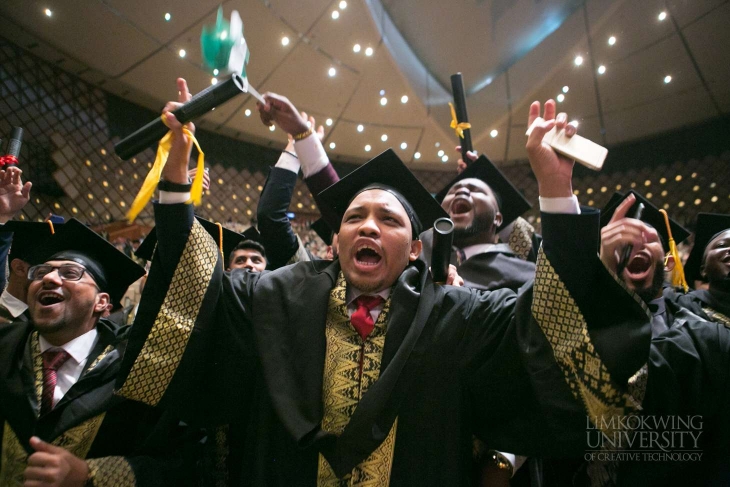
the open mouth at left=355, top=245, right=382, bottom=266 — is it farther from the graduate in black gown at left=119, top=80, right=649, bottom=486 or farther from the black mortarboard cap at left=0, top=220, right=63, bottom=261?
the black mortarboard cap at left=0, top=220, right=63, bottom=261

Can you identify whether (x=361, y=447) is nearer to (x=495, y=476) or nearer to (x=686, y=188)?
(x=495, y=476)

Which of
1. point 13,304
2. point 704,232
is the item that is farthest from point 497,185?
point 13,304

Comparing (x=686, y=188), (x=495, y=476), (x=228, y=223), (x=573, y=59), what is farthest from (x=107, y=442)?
(x=686, y=188)

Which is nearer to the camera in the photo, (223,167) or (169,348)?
(169,348)

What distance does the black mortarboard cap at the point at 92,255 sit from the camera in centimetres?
230

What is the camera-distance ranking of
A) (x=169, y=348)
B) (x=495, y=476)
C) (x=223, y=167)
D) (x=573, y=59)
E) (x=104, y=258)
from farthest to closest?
(x=223, y=167) → (x=573, y=59) → (x=104, y=258) → (x=495, y=476) → (x=169, y=348)

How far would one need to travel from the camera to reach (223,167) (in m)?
7.08

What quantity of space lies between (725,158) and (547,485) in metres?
7.08

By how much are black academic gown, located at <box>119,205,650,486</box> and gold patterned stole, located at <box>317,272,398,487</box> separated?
0.04 meters

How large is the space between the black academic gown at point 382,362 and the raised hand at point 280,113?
2.16 ft

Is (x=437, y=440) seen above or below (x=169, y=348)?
below

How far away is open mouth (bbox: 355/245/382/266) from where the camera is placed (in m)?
1.69

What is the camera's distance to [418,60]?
7.49 metres

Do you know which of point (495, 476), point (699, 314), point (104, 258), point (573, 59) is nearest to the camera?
point (495, 476)
